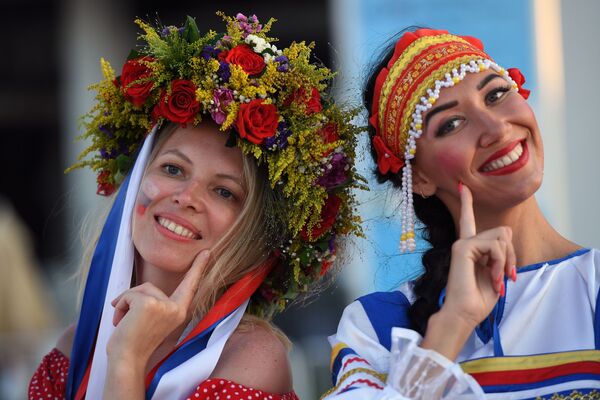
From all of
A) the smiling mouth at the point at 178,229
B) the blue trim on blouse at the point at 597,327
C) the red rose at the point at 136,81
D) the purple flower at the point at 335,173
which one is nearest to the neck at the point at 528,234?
the blue trim on blouse at the point at 597,327

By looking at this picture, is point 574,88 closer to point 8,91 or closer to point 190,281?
point 190,281

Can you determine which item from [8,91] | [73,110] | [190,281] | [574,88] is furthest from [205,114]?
[8,91]

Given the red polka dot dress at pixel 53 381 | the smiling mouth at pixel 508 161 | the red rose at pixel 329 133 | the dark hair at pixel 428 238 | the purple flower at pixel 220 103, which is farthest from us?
the red rose at pixel 329 133

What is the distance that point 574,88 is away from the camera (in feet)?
17.0

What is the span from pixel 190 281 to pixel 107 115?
857 millimetres

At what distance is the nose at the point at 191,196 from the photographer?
3.20 m

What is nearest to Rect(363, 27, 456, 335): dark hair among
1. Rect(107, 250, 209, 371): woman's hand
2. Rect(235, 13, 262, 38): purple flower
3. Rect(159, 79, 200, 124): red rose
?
Rect(235, 13, 262, 38): purple flower

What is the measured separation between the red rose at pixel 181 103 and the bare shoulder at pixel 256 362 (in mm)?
747

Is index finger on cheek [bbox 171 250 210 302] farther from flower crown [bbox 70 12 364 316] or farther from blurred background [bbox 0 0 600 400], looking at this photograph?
blurred background [bbox 0 0 600 400]

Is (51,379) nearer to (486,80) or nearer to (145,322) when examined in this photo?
(145,322)

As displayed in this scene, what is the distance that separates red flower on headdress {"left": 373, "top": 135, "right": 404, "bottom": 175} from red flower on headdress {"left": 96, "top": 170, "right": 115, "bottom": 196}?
112 centimetres

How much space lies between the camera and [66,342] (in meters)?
3.66

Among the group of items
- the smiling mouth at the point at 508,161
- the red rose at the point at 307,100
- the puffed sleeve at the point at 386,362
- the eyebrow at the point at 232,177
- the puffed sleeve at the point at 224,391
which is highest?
the red rose at the point at 307,100

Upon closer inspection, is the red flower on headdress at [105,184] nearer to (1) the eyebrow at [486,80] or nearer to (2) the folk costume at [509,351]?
(2) the folk costume at [509,351]
